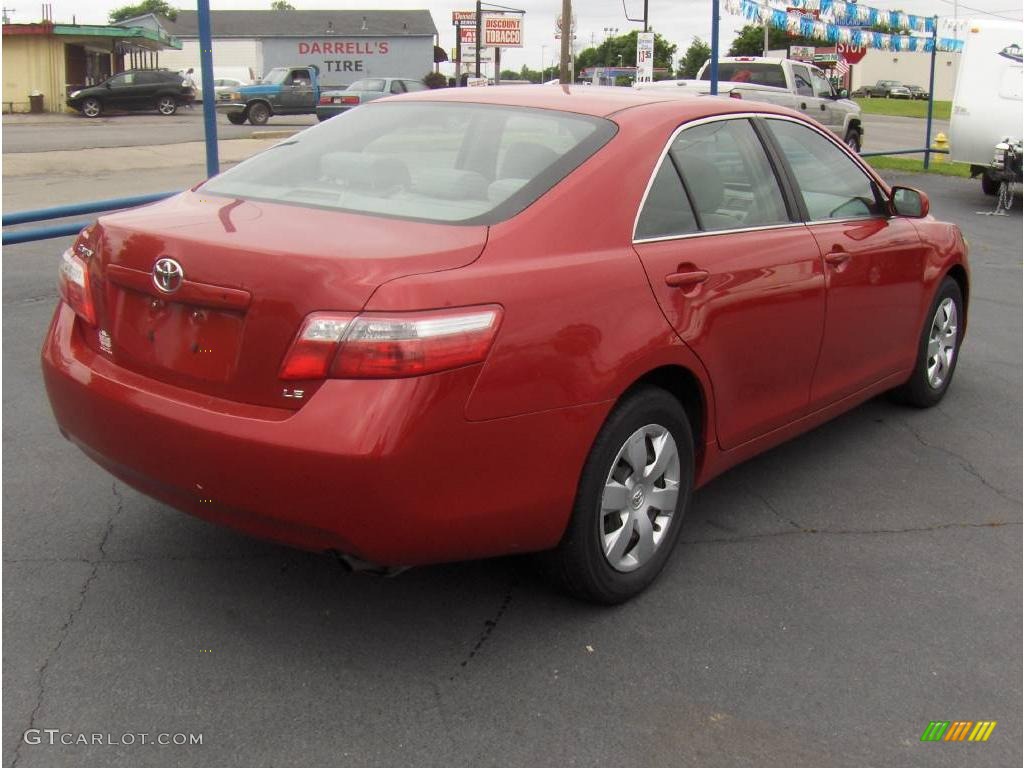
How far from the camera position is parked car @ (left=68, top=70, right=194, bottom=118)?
121 ft

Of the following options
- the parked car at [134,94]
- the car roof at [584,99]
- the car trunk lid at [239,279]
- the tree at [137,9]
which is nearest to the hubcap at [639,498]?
the car trunk lid at [239,279]

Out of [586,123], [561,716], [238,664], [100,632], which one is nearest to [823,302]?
[586,123]

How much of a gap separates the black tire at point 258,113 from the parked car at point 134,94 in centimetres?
470

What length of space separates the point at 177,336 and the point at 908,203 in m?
3.48

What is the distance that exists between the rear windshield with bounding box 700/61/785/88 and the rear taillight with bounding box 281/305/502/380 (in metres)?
A: 19.3

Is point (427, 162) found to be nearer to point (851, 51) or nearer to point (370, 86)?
point (851, 51)

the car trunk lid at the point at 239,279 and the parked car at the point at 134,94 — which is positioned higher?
the parked car at the point at 134,94

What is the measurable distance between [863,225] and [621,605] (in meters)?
2.18

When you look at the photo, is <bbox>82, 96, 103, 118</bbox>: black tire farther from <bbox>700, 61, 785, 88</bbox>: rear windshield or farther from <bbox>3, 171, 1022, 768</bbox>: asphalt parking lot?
<bbox>3, 171, 1022, 768</bbox>: asphalt parking lot

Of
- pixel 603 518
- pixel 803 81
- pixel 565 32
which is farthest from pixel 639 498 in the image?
pixel 565 32

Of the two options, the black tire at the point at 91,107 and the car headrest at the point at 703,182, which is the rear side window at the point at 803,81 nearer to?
the car headrest at the point at 703,182

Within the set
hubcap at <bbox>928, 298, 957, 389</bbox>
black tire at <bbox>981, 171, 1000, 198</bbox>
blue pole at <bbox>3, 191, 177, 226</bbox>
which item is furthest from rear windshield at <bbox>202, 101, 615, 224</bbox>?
black tire at <bbox>981, 171, 1000, 198</bbox>

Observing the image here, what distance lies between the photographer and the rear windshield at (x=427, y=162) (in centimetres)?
346

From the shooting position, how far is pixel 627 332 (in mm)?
3381
